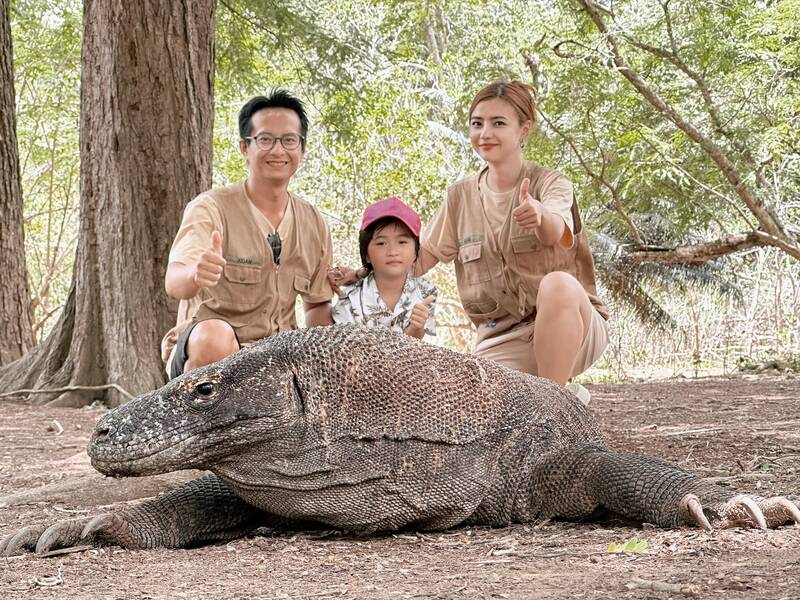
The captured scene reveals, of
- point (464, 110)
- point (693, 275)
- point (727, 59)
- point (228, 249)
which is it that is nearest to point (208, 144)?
point (228, 249)

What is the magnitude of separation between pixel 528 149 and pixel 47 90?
809cm

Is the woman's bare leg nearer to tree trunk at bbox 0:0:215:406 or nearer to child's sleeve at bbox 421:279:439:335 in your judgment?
child's sleeve at bbox 421:279:439:335

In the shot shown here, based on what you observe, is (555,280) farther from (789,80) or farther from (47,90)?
(47,90)

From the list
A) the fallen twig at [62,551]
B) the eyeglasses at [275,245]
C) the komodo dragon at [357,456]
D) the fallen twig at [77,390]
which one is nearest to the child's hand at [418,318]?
the eyeglasses at [275,245]

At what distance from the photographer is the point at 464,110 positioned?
14547 mm

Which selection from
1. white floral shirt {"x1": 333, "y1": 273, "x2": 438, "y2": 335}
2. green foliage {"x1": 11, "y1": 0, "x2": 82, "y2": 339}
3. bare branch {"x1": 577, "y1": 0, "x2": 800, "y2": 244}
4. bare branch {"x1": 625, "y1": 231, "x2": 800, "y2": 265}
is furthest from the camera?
green foliage {"x1": 11, "y1": 0, "x2": 82, "y2": 339}

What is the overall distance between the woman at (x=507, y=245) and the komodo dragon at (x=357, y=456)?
1343 mm

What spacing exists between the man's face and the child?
1.33ft

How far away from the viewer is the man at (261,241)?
13.4 feet

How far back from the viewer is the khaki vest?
4.31 m

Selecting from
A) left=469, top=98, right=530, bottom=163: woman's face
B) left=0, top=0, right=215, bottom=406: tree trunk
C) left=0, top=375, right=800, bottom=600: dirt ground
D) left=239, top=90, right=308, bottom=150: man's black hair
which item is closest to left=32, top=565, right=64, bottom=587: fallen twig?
left=0, top=375, right=800, bottom=600: dirt ground

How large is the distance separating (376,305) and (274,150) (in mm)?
788

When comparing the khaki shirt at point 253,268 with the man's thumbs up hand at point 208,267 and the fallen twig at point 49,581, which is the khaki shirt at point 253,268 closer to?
the man's thumbs up hand at point 208,267

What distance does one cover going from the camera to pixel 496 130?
14.2 feet
